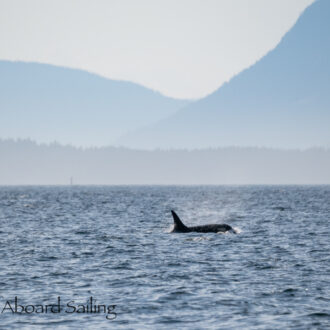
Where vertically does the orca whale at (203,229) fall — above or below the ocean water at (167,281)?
above

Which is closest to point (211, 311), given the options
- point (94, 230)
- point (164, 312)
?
point (164, 312)

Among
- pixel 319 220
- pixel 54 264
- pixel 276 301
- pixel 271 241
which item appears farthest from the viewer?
pixel 319 220

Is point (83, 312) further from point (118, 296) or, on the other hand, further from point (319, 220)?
point (319, 220)

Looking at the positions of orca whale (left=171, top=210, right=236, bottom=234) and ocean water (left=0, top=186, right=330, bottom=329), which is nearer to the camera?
ocean water (left=0, top=186, right=330, bottom=329)

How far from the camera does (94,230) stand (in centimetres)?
5191

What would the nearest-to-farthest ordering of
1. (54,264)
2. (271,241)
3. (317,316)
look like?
(317,316) < (54,264) < (271,241)

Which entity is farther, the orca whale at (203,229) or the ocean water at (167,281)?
the orca whale at (203,229)

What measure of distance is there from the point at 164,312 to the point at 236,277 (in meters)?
6.69

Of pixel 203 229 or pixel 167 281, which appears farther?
pixel 203 229

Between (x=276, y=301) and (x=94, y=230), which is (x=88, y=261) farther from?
(x=94, y=230)

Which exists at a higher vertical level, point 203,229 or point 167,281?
point 203,229

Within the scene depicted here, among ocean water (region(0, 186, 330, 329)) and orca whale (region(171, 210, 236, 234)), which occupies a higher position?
orca whale (region(171, 210, 236, 234))

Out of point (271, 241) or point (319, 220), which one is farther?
point (319, 220)

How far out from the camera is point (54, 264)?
3164cm
